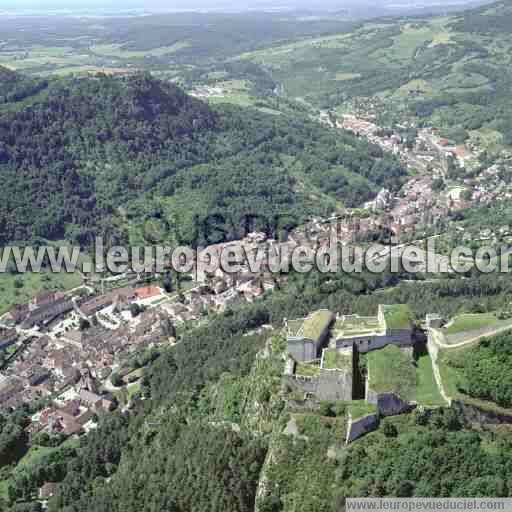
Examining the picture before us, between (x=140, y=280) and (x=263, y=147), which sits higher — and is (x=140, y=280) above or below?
below

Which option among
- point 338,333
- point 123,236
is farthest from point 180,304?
point 338,333

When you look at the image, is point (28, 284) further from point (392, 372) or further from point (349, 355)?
point (392, 372)

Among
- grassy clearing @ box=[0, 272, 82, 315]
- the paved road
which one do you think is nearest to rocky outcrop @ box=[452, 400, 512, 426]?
the paved road

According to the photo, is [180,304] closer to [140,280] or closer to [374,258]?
[140,280]

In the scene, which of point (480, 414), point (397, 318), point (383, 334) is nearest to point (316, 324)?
point (383, 334)

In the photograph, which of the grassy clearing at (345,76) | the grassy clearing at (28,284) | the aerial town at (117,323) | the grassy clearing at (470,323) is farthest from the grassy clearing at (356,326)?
the grassy clearing at (345,76)

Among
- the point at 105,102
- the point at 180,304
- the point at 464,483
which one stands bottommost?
the point at 180,304

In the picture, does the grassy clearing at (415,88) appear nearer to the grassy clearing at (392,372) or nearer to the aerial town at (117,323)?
the aerial town at (117,323)
